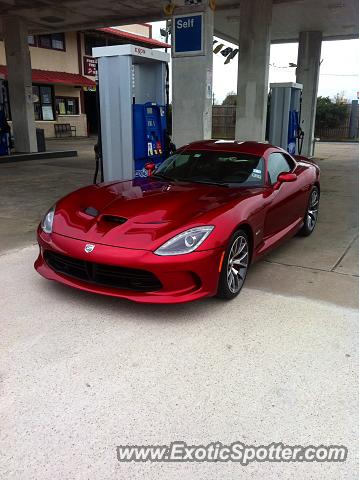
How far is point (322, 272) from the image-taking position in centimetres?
476

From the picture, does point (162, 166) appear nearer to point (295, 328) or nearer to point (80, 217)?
point (80, 217)

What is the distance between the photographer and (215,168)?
15.9 feet

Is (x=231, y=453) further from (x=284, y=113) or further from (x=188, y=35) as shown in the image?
(x=284, y=113)

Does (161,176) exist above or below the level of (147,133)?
below

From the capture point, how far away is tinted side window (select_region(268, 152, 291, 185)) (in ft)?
16.1

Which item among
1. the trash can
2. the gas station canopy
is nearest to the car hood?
the gas station canopy

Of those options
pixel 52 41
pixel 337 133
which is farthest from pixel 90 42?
pixel 337 133

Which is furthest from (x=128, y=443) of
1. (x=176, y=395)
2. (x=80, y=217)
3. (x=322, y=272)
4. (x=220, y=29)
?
(x=220, y=29)

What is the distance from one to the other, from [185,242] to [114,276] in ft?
2.05

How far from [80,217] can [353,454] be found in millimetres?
2718

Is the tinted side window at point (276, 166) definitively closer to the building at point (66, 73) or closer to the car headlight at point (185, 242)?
the car headlight at point (185, 242)

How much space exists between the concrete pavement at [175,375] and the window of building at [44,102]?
81.1 feet

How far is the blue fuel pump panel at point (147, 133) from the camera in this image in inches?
294

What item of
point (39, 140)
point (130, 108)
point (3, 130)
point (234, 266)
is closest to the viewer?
point (234, 266)
